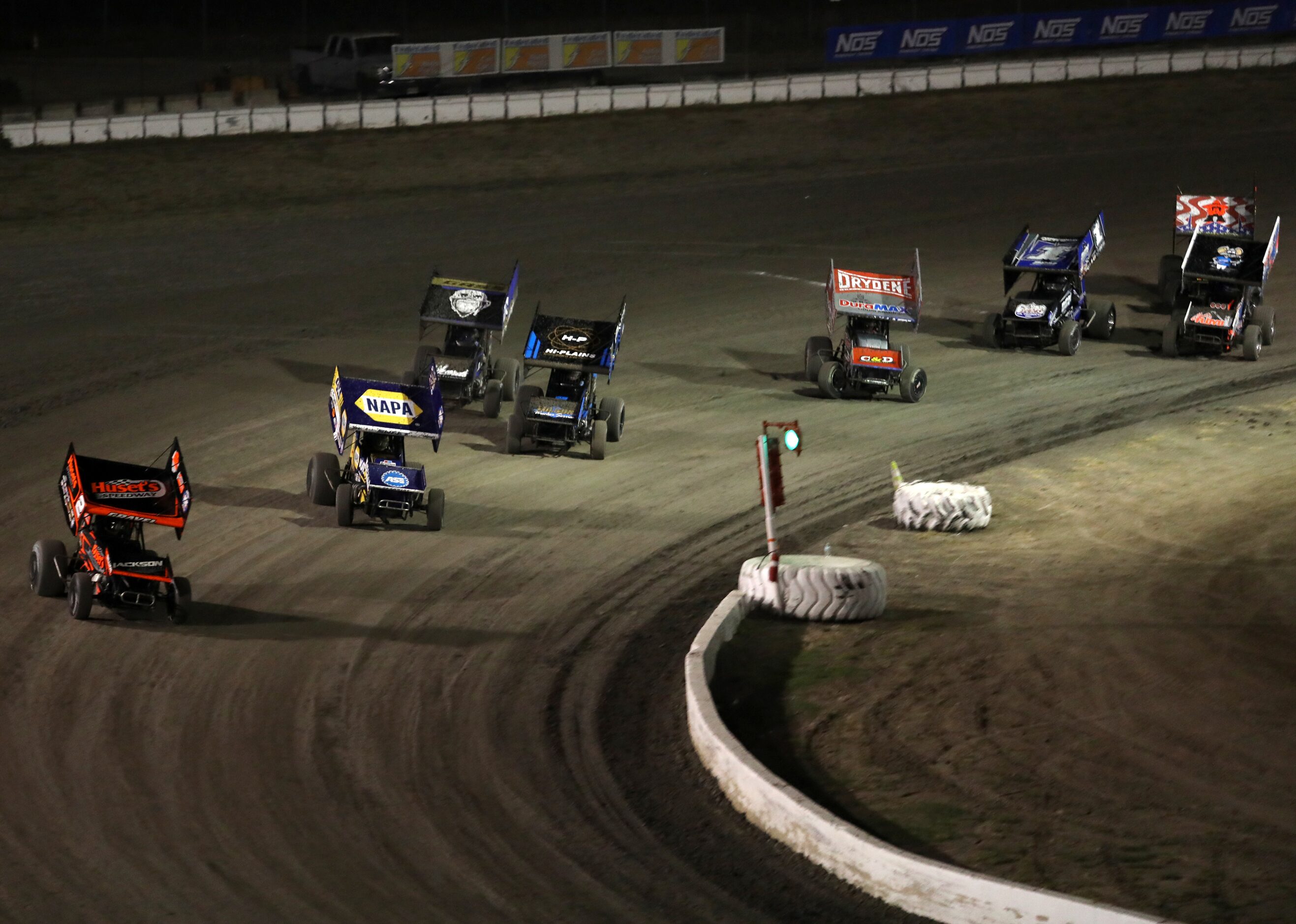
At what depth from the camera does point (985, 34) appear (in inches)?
1855

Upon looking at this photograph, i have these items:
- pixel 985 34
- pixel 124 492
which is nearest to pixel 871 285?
pixel 124 492

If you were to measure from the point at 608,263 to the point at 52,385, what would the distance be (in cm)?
1176

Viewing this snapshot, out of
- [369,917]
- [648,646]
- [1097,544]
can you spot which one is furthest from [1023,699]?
[369,917]

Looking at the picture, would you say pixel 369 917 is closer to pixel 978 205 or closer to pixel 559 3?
pixel 978 205

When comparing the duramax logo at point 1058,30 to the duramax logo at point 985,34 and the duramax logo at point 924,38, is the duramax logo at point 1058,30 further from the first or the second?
the duramax logo at point 924,38

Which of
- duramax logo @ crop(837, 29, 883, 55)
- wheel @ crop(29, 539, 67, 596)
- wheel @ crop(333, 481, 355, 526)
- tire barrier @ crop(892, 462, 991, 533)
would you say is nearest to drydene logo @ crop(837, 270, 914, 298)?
tire barrier @ crop(892, 462, 991, 533)

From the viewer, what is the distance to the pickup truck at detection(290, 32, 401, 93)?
4247 centimetres

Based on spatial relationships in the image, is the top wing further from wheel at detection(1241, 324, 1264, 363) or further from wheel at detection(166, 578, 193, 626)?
wheel at detection(166, 578, 193, 626)

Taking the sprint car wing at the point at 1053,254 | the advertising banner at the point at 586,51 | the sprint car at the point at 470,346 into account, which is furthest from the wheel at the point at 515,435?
the advertising banner at the point at 586,51

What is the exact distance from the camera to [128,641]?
14086 mm

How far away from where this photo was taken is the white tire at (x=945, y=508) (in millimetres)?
17578

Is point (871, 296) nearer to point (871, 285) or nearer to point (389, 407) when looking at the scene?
point (871, 285)

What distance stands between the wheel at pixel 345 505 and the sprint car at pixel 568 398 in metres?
3.40

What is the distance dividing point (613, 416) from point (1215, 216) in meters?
14.2
